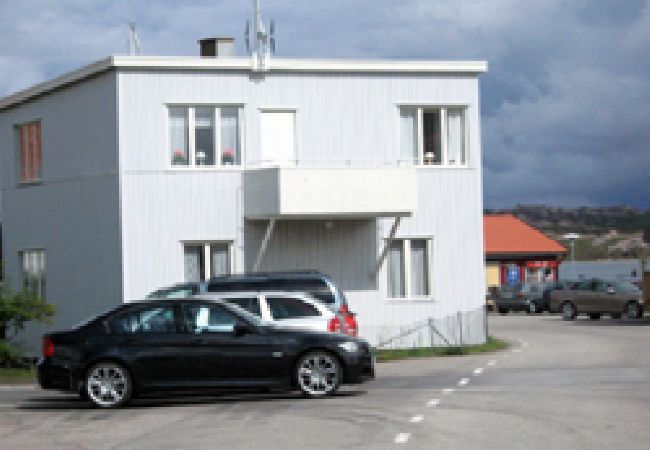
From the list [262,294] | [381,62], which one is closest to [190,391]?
[262,294]

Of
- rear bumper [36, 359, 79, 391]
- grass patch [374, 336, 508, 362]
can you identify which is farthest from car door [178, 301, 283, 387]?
grass patch [374, 336, 508, 362]

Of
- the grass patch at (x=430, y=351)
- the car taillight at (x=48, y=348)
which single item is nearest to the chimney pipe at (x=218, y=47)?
the grass patch at (x=430, y=351)

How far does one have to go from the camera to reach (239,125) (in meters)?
32.1

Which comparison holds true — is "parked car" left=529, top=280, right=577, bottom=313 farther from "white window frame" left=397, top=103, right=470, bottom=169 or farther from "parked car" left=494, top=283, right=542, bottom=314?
"white window frame" left=397, top=103, right=470, bottom=169

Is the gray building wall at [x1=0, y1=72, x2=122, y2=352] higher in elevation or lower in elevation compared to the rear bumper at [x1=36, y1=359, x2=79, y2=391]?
higher

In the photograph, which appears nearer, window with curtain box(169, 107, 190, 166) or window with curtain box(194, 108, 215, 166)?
window with curtain box(169, 107, 190, 166)

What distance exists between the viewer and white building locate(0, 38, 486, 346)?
103 ft

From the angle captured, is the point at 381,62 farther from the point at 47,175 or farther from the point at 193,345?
the point at 193,345

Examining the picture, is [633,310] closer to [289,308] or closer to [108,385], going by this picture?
[289,308]

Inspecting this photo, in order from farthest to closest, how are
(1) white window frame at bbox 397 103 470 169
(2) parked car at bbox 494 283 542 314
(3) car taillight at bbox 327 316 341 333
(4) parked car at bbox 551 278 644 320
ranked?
(2) parked car at bbox 494 283 542 314
(4) parked car at bbox 551 278 644 320
(1) white window frame at bbox 397 103 470 169
(3) car taillight at bbox 327 316 341 333

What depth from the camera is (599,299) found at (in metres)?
51.1

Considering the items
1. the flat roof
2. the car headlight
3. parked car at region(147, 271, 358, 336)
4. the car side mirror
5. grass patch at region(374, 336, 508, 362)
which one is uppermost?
the flat roof

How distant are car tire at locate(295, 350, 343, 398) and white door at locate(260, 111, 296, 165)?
13569 millimetres

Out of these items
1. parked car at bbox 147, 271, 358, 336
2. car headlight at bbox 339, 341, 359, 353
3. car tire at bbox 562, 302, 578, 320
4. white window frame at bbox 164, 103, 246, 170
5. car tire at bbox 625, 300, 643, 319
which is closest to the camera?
car headlight at bbox 339, 341, 359, 353
